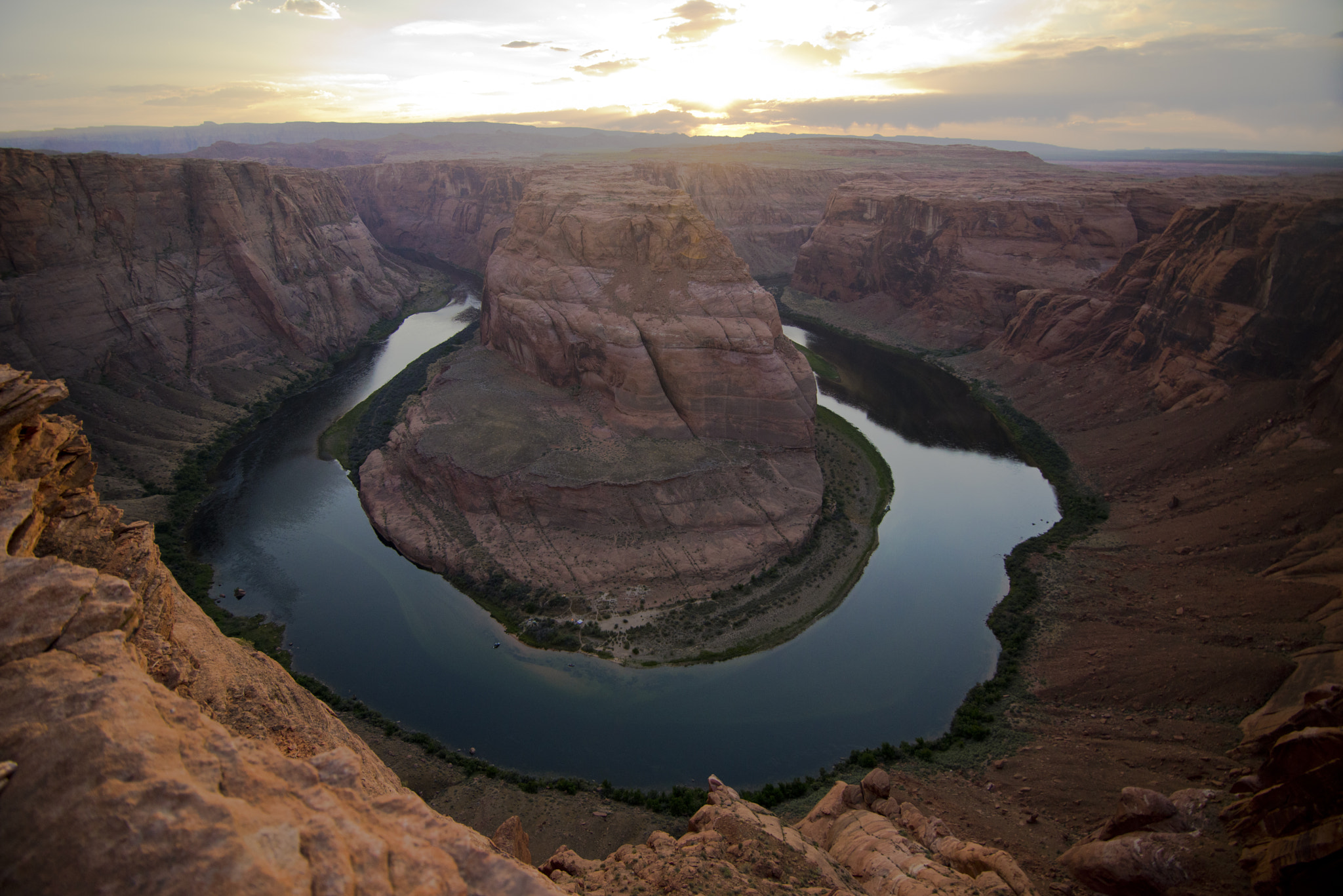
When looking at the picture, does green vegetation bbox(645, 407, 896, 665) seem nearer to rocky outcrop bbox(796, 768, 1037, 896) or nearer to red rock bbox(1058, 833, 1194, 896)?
rocky outcrop bbox(796, 768, 1037, 896)

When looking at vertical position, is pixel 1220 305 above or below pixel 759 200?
below

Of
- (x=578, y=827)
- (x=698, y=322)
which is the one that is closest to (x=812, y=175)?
(x=698, y=322)

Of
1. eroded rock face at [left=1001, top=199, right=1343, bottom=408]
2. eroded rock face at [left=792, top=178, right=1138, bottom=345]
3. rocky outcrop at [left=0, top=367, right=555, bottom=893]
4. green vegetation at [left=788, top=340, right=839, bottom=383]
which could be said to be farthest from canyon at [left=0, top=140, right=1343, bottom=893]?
green vegetation at [left=788, top=340, right=839, bottom=383]

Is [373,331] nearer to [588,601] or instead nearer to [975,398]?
[588,601]

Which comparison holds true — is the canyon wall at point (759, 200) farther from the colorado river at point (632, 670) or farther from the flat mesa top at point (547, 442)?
the colorado river at point (632, 670)

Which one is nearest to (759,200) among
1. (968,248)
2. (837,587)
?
(968,248)

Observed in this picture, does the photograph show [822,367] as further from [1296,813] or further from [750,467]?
[1296,813]
